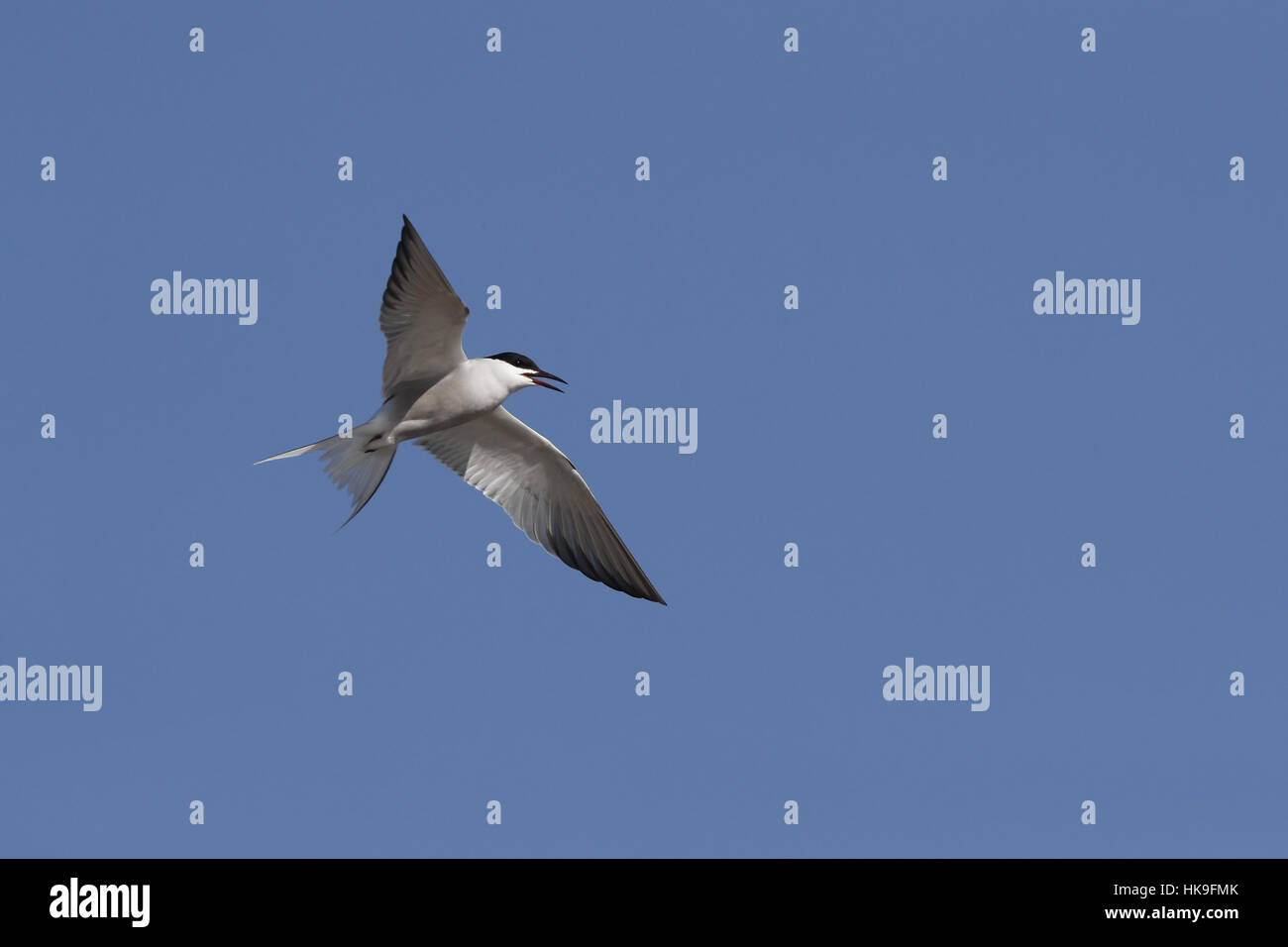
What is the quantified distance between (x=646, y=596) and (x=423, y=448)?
2434 mm

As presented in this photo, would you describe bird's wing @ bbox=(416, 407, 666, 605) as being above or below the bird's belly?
below

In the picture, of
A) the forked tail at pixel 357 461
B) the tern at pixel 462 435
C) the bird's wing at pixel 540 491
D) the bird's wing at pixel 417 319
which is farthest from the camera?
the bird's wing at pixel 540 491

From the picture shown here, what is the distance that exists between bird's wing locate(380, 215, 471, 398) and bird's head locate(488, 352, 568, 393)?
0.38m

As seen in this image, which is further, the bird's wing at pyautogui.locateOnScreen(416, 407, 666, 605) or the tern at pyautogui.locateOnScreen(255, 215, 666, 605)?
the bird's wing at pyautogui.locateOnScreen(416, 407, 666, 605)

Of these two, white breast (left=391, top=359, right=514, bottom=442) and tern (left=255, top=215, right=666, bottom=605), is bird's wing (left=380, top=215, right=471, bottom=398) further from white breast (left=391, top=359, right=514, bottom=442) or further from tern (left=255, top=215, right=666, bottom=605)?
white breast (left=391, top=359, right=514, bottom=442)

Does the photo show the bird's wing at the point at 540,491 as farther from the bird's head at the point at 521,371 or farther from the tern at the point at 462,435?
the bird's head at the point at 521,371

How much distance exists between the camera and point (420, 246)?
39.1 ft

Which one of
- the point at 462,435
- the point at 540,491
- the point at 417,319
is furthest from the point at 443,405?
the point at 540,491

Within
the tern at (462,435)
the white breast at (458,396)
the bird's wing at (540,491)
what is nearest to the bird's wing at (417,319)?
the tern at (462,435)

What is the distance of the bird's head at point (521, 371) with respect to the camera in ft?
42.3

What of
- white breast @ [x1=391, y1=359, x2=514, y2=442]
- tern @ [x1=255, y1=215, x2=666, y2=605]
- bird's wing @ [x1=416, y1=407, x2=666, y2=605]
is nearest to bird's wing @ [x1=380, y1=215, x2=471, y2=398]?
tern @ [x1=255, y1=215, x2=666, y2=605]

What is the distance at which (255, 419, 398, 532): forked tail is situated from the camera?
12.8m

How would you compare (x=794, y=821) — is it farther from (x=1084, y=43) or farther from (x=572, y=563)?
(x=1084, y=43)

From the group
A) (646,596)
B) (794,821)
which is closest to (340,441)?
(646,596)
